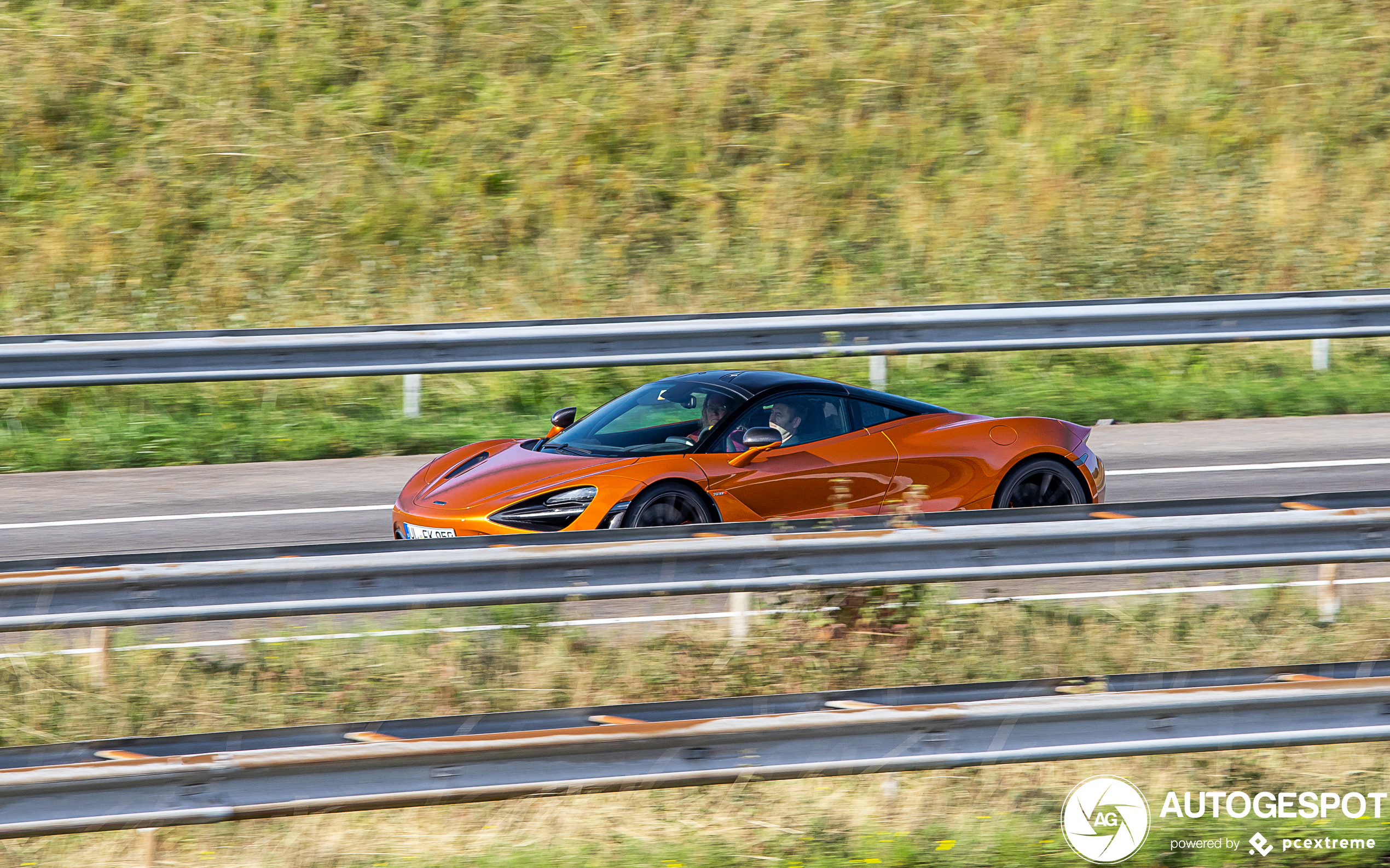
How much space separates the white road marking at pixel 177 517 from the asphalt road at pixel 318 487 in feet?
0.05

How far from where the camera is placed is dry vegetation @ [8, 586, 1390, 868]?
15.0 feet

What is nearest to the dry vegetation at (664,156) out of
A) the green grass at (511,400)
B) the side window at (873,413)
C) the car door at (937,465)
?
the green grass at (511,400)

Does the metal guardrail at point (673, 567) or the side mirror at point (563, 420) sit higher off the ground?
the side mirror at point (563, 420)

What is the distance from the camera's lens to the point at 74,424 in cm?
1190

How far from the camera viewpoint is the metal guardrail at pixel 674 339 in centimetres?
1040

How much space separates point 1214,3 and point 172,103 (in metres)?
16.0

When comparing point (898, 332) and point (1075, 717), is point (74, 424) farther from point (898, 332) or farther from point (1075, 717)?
point (1075, 717)

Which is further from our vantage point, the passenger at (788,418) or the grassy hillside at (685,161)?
the grassy hillside at (685,161)

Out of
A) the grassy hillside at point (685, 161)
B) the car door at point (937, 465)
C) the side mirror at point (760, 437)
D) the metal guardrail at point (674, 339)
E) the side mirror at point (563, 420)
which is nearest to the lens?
the side mirror at point (760, 437)

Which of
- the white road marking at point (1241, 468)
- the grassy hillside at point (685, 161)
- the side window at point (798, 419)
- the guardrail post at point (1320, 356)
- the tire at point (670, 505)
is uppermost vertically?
the grassy hillside at point (685, 161)

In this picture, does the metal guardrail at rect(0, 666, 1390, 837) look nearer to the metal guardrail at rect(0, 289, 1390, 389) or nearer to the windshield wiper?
the windshield wiper

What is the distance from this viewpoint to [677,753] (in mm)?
3932

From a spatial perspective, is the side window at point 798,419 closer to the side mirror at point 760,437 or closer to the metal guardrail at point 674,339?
the side mirror at point 760,437

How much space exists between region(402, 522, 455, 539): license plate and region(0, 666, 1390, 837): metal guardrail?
3914mm
